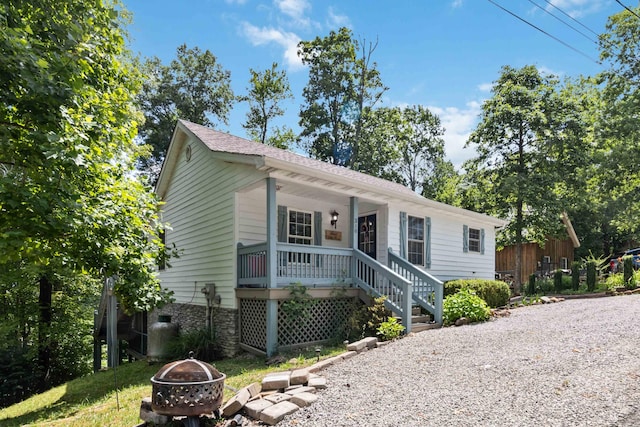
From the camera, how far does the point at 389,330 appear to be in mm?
8078

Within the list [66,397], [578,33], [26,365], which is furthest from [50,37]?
[26,365]

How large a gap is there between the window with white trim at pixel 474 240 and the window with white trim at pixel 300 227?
6691mm

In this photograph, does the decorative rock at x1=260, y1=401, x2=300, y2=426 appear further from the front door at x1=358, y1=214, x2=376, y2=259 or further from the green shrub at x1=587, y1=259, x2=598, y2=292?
the green shrub at x1=587, y1=259, x2=598, y2=292

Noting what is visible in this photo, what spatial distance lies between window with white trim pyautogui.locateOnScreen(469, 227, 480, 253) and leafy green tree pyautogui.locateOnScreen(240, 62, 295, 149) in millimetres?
16880

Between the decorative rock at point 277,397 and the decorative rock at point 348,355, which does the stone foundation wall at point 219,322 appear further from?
the decorative rock at point 277,397

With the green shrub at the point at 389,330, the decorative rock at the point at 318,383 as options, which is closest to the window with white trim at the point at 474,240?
the green shrub at the point at 389,330

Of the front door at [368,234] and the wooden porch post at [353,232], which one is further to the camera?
the front door at [368,234]

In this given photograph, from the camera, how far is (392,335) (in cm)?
805

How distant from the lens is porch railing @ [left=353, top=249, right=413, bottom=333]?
8.54 metres

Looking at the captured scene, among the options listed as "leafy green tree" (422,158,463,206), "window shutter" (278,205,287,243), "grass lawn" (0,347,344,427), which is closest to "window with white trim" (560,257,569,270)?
"leafy green tree" (422,158,463,206)

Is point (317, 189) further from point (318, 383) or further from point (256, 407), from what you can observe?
point (256, 407)

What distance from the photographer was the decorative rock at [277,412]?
175 inches

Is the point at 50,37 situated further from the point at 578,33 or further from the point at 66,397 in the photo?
the point at 578,33

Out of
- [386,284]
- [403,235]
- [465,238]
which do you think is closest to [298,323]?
[386,284]
